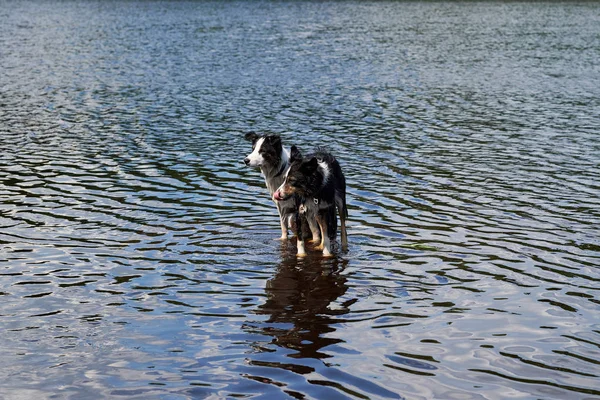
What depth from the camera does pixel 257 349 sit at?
9.45 metres

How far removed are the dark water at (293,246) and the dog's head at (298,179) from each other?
1.14 meters

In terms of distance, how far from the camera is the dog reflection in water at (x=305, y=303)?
9758 mm

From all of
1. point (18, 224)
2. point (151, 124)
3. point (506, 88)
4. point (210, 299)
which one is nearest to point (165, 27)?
point (506, 88)

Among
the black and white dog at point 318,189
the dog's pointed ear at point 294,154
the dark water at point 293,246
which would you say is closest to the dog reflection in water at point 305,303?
the dark water at point 293,246

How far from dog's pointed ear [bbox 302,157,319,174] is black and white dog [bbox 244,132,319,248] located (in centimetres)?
65

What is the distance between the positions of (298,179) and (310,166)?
28 centimetres

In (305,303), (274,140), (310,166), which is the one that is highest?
(274,140)

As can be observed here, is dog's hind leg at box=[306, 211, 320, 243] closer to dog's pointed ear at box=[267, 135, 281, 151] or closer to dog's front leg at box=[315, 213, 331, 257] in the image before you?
dog's front leg at box=[315, 213, 331, 257]

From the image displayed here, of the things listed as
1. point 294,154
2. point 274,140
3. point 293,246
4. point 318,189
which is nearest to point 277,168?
point 274,140

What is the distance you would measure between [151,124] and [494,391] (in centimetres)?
2047

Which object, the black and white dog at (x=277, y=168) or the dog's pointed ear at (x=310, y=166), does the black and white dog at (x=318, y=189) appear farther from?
the black and white dog at (x=277, y=168)

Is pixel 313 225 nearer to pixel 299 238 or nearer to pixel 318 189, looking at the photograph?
pixel 299 238

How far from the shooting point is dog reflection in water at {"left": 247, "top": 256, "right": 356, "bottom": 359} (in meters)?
9.76

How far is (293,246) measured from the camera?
14.1 m
